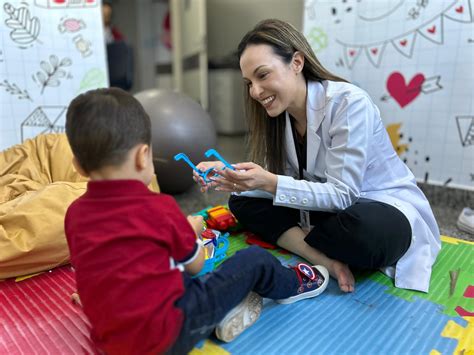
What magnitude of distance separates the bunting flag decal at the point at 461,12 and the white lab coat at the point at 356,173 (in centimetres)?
82

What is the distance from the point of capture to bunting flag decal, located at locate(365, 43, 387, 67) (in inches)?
68.4

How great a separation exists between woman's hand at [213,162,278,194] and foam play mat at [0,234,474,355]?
11.9 inches

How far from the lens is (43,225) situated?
3.44 ft

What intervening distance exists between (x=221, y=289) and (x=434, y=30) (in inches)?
57.9

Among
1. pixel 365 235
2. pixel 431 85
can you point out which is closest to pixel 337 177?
pixel 365 235

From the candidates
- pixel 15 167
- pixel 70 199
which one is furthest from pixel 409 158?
pixel 15 167

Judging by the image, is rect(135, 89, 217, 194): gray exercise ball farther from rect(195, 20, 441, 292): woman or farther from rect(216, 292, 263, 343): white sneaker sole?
rect(216, 292, 263, 343): white sneaker sole

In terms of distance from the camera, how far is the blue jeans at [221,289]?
671 mm

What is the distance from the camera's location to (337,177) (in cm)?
100

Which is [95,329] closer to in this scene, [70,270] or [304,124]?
[70,270]

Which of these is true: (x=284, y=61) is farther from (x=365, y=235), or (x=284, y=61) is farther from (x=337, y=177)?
(x=365, y=235)

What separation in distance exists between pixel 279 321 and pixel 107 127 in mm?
577

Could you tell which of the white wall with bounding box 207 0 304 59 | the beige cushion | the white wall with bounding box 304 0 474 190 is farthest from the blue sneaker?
the white wall with bounding box 207 0 304 59

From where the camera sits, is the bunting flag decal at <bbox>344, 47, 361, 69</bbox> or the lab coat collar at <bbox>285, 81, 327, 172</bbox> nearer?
the lab coat collar at <bbox>285, 81, 327, 172</bbox>
